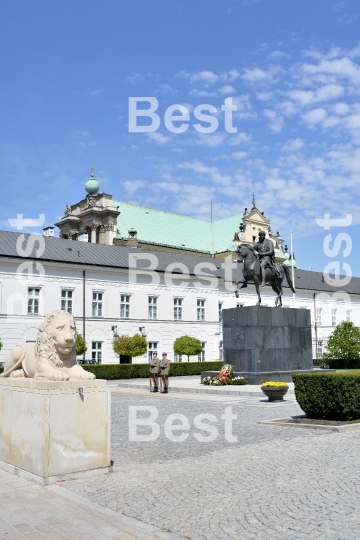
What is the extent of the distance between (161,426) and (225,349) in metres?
13.9

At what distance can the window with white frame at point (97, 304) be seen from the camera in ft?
A: 150

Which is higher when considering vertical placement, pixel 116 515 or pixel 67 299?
pixel 67 299

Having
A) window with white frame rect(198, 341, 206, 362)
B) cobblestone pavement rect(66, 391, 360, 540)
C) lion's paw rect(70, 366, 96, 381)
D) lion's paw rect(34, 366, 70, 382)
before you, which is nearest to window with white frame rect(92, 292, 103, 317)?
window with white frame rect(198, 341, 206, 362)

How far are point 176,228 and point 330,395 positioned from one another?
68242mm

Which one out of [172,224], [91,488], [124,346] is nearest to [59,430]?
[91,488]

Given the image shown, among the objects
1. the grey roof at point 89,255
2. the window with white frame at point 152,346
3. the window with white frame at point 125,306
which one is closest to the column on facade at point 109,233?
the grey roof at point 89,255

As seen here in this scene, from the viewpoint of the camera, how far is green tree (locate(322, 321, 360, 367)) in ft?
157

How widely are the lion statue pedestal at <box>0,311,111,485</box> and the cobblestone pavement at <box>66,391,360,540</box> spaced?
38cm

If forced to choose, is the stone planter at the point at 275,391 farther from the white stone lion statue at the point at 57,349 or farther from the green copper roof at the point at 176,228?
the green copper roof at the point at 176,228

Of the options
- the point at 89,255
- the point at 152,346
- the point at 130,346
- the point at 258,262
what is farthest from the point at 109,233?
the point at 258,262

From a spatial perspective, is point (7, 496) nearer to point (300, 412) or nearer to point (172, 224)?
point (300, 412)

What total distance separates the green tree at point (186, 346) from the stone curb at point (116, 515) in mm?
40228

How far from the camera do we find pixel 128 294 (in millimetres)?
47844

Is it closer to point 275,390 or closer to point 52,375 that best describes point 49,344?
point 52,375
